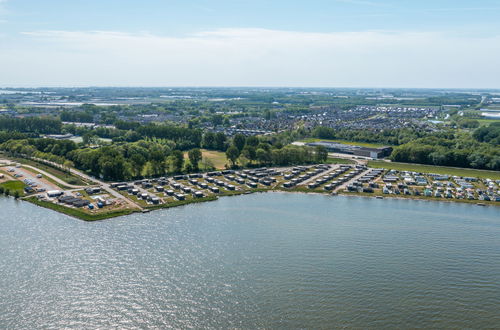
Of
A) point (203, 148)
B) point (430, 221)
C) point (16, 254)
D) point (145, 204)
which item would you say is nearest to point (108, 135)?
point (203, 148)

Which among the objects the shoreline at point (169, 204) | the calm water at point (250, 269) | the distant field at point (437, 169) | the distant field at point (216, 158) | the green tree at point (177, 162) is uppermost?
the green tree at point (177, 162)

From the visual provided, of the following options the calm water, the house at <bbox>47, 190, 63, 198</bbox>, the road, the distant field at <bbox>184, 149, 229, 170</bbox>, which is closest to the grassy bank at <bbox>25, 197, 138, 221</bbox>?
the calm water

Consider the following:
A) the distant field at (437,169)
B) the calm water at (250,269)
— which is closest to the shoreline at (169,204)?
the calm water at (250,269)

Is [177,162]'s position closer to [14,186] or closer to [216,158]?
[216,158]

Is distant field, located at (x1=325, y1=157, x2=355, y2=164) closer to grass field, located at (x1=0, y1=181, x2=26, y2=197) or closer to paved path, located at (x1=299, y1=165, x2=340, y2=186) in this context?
paved path, located at (x1=299, y1=165, x2=340, y2=186)

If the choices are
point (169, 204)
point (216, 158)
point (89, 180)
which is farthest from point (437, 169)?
point (89, 180)

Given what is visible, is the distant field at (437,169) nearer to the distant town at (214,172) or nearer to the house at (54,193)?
the distant town at (214,172)
